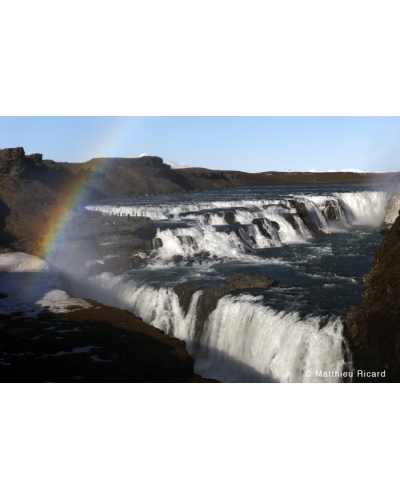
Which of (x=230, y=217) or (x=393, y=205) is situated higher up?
(x=393, y=205)

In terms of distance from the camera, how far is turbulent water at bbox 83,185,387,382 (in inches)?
509

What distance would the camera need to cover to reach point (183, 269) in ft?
72.5

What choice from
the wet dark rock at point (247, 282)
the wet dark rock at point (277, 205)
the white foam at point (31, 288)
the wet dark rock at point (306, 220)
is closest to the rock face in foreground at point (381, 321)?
the wet dark rock at point (247, 282)

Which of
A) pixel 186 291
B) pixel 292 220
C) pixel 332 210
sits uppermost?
pixel 332 210

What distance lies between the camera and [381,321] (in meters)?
11.4

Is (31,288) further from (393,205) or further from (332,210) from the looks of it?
(393,205)

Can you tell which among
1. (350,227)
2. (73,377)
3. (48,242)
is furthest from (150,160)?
(73,377)

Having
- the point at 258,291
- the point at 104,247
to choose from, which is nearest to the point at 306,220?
the point at 104,247

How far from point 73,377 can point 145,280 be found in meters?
10.9

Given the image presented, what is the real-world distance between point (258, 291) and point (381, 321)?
5.64 meters

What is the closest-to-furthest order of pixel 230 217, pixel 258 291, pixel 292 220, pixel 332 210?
pixel 258 291 < pixel 230 217 < pixel 292 220 < pixel 332 210

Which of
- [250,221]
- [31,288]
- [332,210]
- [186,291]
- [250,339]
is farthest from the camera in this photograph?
[332,210]

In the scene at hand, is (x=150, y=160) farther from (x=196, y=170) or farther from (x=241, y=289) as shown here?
(x=241, y=289)

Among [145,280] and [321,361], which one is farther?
[145,280]
